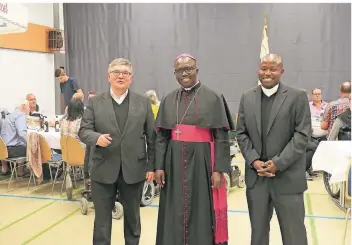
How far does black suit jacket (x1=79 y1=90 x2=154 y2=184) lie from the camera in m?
3.00

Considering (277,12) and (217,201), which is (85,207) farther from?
(277,12)

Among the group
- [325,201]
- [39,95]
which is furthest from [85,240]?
[39,95]

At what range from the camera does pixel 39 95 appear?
9805 millimetres

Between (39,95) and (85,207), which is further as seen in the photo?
(39,95)

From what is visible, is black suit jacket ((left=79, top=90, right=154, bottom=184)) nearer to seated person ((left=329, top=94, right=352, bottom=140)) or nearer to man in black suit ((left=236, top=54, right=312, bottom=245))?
man in black suit ((left=236, top=54, right=312, bottom=245))

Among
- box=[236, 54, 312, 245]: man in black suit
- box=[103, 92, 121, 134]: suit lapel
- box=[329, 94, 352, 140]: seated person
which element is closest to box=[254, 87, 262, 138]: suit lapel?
box=[236, 54, 312, 245]: man in black suit

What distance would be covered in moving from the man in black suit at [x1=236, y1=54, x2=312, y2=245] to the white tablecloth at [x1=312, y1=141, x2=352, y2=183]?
19.1 inches

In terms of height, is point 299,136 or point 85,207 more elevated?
point 299,136

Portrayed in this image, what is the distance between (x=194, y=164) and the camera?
2887 mm

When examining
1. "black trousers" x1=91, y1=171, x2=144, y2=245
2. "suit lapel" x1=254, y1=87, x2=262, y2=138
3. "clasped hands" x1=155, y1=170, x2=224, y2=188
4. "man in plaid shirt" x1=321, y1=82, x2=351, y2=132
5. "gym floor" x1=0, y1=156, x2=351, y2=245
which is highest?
"suit lapel" x1=254, y1=87, x2=262, y2=138

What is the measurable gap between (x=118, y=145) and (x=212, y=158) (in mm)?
667

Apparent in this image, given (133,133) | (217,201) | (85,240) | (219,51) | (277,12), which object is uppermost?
(277,12)

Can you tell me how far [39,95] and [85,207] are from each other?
18.8ft

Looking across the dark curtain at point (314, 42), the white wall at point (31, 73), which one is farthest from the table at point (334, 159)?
the dark curtain at point (314, 42)
